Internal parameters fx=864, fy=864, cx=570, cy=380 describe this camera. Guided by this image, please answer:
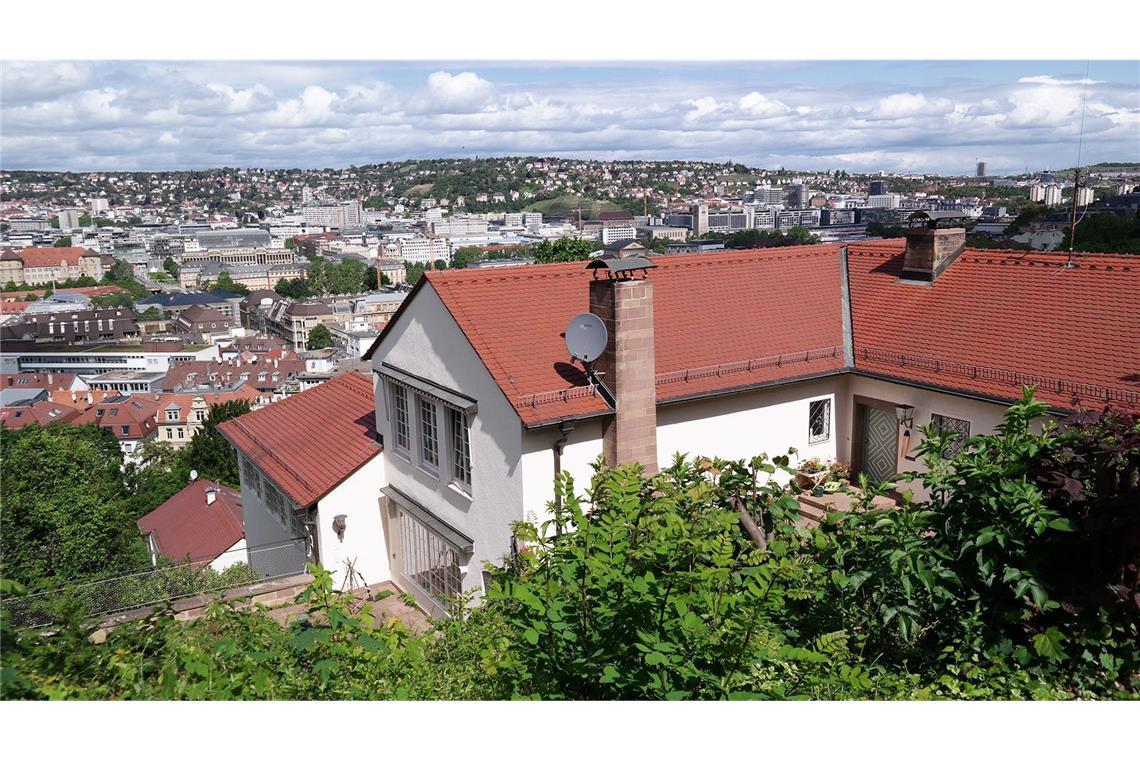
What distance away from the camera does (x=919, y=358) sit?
1116 cm

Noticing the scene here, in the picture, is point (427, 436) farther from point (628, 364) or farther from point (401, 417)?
point (628, 364)

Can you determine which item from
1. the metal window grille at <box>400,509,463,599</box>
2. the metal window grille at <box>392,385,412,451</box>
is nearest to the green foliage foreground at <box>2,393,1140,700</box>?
the metal window grille at <box>400,509,463,599</box>

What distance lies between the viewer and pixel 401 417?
39.5 ft

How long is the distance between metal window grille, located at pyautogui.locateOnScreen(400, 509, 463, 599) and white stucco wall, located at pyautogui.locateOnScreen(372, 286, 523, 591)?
1.18ft

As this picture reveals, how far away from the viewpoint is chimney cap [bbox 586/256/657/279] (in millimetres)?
9750

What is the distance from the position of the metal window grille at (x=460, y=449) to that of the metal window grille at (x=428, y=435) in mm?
359

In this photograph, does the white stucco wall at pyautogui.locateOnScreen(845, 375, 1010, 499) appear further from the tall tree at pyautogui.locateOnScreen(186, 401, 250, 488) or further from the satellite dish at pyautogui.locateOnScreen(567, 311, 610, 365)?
the tall tree at pyautogui.locateOnScreen(186, 401, 250, 488)

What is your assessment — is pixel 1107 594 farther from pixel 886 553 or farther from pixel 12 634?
Result: pixel 12 634

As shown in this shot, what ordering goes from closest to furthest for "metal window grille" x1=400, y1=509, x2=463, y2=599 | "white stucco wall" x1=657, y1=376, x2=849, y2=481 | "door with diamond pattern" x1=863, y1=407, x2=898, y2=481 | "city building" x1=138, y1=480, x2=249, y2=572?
"white stucco wall" x1=657, y1=376, x2=849, y2=481 < "metal window grille" x1=400, y1=509, x2=463, y2=599 < "door with diamond pattern" x1=863, y1=407, x2=898, y2=481 < "city building" x1=138, y1=480, x2=249, y2=572

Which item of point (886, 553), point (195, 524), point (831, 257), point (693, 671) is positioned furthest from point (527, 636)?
point (195, 524)

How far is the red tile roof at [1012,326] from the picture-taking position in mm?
9797

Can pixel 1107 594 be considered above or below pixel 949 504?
below

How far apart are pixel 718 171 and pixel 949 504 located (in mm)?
193185

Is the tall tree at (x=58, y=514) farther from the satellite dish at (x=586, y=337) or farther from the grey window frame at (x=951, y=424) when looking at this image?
the grey window frame at (x=951, y=424)
